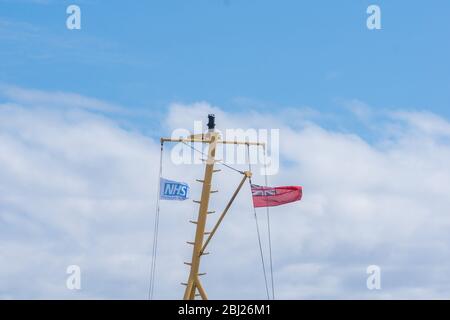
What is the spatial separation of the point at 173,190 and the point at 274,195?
675cm

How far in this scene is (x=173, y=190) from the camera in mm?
53594

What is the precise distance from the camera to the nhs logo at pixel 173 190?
176 ft

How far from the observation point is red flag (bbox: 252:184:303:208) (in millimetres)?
56625

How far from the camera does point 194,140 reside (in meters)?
53.2

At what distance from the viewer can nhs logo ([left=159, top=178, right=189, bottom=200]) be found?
5356 centimetres

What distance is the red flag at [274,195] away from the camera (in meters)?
56.6

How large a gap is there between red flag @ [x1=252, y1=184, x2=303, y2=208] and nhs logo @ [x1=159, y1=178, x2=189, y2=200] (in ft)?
16.3

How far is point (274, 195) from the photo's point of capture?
56969mm

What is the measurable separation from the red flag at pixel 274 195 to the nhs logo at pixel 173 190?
16.3ft
